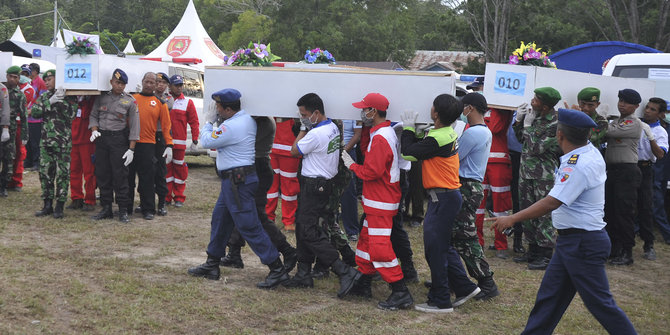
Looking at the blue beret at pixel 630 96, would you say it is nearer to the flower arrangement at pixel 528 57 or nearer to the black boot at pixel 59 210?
the flower arrangement at pixel 528 57

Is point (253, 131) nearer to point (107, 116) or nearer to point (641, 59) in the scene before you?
point (107, 116)

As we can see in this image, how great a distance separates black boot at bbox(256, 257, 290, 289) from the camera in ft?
19.6

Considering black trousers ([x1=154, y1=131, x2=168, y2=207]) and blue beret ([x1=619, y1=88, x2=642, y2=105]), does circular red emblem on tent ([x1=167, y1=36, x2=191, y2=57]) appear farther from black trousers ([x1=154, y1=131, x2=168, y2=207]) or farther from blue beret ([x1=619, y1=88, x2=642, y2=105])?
blue beret ([x1=619, y1=88, x2=642, y2=105])

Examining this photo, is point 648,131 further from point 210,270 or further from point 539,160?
point 210,270

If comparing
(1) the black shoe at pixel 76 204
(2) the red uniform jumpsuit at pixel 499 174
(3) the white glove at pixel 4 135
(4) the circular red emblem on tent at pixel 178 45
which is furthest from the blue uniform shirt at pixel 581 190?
(4) the circular red emblem on tent at pixel 178 45

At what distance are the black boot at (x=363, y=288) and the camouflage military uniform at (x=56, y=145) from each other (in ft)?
15.5

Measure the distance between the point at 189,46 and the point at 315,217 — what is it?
18.5m

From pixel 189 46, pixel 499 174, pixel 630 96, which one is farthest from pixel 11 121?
pixel 189 46

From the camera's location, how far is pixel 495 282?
262 inches

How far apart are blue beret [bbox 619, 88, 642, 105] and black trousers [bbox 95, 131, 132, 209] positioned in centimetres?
618

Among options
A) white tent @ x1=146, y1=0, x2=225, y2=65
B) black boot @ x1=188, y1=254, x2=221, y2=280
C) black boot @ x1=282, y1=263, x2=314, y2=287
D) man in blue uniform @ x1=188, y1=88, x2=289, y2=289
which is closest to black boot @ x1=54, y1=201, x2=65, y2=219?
black boot @ x1=188, y1=254, x2=221, y2=280

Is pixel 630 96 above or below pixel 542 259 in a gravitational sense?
above

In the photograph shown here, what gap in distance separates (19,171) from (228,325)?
7.07m

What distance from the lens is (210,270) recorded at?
621 centimetres
